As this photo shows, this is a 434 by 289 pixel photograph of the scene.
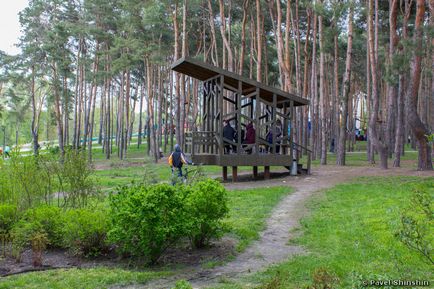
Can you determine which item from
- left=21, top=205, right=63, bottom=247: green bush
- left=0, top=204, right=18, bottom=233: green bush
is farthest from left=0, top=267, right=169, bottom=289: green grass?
left=0, top=204, right=18, bottom=233: green bush

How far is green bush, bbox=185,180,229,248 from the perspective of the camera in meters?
7.22

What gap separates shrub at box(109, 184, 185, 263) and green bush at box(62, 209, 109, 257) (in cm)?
66

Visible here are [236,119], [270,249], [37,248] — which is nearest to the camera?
[37,248]

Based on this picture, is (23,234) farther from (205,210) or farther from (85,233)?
(205,210)

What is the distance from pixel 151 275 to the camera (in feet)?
19.9

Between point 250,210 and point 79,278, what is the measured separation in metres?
5.84

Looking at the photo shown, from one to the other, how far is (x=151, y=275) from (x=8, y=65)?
40.0 m

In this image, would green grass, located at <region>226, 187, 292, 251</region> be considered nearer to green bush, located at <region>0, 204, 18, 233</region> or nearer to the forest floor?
the forest floor

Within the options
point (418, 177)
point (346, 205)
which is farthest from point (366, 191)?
point (418, 177)

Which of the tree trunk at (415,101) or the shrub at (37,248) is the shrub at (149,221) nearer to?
the shrub at (37,248)

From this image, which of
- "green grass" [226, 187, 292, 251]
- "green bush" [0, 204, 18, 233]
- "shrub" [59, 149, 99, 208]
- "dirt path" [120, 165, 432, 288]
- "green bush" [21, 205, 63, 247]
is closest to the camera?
"dirt path" [120, 165, 432, 288]

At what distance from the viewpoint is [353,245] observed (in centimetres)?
732

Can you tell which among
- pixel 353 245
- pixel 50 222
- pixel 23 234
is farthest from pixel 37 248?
pixel 353 245

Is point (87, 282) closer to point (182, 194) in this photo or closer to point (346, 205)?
point (182, 194)
